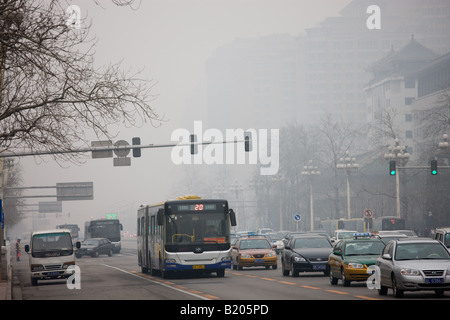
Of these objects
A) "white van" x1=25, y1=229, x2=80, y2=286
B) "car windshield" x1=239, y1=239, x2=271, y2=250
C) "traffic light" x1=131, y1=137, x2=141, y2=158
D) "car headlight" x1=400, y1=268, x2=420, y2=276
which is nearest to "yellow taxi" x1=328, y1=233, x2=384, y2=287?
"car headlight" x1=400, y1=268, x2=420, y2=276

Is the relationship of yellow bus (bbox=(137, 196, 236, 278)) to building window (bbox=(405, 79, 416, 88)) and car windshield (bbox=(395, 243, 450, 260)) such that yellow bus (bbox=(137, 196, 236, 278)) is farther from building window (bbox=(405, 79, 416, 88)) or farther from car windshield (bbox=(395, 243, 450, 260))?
building window (bbox=(405, 79, 416, 88))

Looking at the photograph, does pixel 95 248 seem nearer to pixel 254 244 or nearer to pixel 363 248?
pixel 254 244

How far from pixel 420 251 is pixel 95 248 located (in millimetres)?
58399

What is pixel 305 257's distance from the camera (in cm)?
3462

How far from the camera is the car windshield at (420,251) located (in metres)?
23.5

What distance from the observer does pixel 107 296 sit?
25.9m

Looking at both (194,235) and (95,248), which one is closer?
(194,235)

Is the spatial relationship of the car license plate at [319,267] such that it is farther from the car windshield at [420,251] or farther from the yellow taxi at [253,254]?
the car windshield at [420,251]

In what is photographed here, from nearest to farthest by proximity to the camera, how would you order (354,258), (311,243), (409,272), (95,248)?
(409,272) < (354,258) < (311,243) < (95,248)

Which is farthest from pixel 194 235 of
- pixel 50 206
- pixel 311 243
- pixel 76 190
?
pixel 50 206

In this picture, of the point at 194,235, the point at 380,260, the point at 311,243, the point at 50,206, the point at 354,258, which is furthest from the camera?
the point at 50,206

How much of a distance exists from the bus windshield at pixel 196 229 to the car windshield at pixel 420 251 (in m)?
12.0

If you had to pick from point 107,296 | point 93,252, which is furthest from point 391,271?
point 93,252
